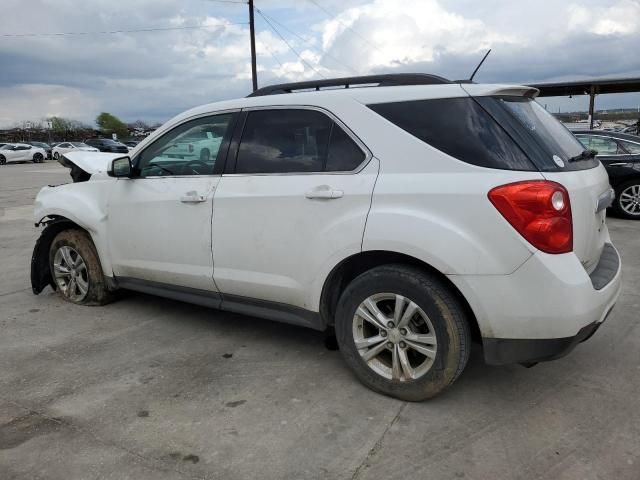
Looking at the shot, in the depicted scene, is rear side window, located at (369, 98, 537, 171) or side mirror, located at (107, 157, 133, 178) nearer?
rear side window, located at (369, 98, 537, 171)

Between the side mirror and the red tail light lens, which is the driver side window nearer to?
the side mirror

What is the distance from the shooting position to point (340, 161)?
10.4 feet

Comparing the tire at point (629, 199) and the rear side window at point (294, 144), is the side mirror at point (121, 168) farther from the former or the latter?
the tire at point (629, 199)

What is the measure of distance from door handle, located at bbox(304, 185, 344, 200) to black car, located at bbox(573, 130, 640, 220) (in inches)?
300

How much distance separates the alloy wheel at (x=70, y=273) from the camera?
4828 mm

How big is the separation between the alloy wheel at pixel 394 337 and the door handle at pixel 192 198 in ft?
4.54

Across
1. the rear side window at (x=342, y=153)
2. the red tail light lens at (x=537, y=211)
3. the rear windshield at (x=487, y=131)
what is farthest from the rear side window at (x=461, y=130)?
the rear side window at (x=342, y=153)

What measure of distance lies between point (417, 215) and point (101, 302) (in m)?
3.26

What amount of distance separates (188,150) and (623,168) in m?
8.05

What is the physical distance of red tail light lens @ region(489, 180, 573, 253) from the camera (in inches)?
102

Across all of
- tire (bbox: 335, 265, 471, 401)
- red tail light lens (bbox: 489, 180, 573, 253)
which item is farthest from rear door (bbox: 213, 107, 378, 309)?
red tail light lens (bbox: 489, 180, 573, 253)

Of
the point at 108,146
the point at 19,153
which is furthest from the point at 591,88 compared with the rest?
the point at 19,153

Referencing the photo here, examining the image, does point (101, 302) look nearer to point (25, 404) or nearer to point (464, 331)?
point (25, 404)

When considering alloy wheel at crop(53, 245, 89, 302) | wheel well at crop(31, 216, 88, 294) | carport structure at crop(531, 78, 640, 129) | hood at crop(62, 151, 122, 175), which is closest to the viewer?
hood at crop(62, 151, 122, 175)
